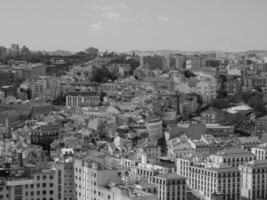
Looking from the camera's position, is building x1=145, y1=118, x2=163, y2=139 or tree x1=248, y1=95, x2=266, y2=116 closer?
building x1=145, y1=118, x2=163, y2=139

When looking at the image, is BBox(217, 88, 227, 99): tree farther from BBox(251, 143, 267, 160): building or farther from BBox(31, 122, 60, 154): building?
BBox(251, 143, 267, 160): building

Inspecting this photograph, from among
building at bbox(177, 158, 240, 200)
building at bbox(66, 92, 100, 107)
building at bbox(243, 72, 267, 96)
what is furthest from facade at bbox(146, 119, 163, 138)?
building at bbox(243, 72, 267, 96)

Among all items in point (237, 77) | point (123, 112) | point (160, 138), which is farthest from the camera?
point (237, 77)

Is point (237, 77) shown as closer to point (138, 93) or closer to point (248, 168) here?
point (138, 93)

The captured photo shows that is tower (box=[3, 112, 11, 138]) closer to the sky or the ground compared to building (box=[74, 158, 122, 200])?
closer to the ground

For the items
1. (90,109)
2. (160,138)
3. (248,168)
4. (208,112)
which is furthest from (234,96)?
(248,168)
